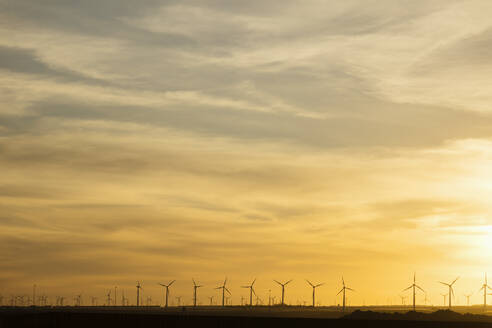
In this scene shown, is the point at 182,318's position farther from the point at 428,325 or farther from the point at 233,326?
the point at 428,325

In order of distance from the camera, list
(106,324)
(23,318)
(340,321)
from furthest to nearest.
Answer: (23,318) → (106,324) → (340,321)

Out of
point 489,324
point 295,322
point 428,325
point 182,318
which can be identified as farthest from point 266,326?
point 489,324

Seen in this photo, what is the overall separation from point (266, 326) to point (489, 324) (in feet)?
120

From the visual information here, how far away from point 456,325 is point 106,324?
57927 millimetres

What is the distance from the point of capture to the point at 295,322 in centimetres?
13100

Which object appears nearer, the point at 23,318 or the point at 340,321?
the point at 340,321

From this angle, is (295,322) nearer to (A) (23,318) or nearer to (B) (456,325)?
(B) (456,325)

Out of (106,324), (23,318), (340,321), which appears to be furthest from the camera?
(23,318)

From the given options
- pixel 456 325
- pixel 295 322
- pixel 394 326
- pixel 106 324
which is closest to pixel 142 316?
pixel 106 324

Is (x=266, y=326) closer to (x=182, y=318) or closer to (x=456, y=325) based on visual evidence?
(x=182, y=318)

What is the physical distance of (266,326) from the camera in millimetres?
128875

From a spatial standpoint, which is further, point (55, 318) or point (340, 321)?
point (55, 318)

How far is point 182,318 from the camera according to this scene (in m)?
135

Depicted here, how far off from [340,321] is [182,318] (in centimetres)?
2673
